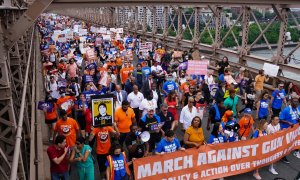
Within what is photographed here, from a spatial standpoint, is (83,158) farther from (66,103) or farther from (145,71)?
(145,71)

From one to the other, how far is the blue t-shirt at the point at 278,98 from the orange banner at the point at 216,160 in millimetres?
2231

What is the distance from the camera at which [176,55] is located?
Result: 17078 mm

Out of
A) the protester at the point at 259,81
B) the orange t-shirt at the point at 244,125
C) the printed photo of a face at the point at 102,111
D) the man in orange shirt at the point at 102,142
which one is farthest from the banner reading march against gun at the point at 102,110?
the protester at the point at 259,81

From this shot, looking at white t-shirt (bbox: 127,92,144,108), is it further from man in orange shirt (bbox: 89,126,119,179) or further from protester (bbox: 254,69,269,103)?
protester (bbox: 254,69,269,103)

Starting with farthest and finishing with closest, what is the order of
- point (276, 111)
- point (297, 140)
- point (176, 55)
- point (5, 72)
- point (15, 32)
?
1. point (176, 55)
2. point (276, 111)
3. point (297, 140)
4. point (15, 32)
5. point (5, 72)

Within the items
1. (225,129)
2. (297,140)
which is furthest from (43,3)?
(297,140)

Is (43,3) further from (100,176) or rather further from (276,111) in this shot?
(276,111)

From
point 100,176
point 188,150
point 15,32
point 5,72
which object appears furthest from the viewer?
point 100,176

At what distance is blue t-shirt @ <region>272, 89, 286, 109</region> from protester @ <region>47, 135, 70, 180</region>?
685 centimetres

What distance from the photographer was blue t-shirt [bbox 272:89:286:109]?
10539mm

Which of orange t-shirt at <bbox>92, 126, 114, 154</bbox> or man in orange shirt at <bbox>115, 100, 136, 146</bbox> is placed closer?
orange t-shirt at <bbox>92, 126, 114, 154</bbox>

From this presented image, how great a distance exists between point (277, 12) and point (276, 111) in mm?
5047

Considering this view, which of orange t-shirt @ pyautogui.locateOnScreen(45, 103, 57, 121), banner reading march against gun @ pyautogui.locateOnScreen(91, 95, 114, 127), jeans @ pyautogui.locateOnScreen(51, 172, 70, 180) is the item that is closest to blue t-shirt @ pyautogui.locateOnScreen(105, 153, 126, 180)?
jeans @ pyautogui.locateOnScreen(51, 172, 70, 180)

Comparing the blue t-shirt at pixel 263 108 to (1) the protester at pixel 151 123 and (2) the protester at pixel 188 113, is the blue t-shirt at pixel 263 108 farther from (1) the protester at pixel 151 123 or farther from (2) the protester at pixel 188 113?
(1) the protester at pixel 151 123
